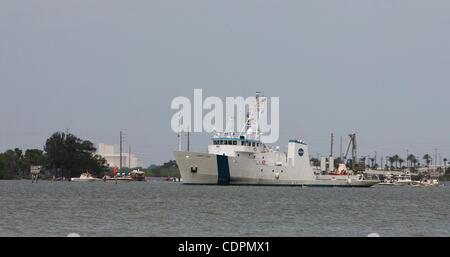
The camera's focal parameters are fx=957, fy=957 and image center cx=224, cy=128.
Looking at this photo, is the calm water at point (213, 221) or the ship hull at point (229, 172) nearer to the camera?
the calm water at point (213, 221)

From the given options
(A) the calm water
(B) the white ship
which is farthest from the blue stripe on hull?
(A) the calm water

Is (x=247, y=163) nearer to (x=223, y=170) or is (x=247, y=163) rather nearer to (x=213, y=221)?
(x=223, y=170)

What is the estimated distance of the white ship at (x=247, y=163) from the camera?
137m

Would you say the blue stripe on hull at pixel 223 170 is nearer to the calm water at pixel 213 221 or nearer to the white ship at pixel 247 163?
the white ship at pixel 247 163

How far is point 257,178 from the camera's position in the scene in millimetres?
142625

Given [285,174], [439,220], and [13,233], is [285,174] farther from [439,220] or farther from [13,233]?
[13,233]

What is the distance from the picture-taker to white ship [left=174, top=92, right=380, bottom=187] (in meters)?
137

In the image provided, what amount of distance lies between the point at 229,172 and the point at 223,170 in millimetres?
1048

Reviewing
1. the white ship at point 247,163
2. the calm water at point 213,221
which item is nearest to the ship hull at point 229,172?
the white ship at point 247,163

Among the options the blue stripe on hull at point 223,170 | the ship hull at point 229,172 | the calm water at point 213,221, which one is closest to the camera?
the calm water at point 213,221

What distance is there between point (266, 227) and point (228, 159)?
3331 inches

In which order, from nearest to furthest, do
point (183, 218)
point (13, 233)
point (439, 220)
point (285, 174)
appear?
point (13, 233) → point (183, 218) → point (439, 220) → point (285, 174)
